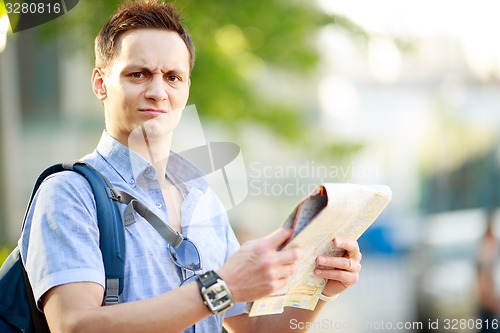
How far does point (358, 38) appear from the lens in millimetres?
5879

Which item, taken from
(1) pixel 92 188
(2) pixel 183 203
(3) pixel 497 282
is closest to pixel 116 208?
(1) pixel 92 188

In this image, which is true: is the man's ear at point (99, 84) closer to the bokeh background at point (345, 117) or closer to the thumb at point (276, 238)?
the thumb at point (276, 238)

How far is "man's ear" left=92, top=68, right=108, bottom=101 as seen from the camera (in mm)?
1944

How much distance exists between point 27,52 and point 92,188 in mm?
→ 7464

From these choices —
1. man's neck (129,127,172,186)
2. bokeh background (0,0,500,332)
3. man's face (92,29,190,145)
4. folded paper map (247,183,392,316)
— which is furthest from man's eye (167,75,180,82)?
bokeh background (0,0,500,332)

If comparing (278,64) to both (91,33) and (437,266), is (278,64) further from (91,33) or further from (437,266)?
(437,266)

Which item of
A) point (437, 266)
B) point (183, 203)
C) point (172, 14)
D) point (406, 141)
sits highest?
point (172, 14)

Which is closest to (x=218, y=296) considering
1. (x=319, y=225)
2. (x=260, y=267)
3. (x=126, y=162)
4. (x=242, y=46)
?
(x=260, y=267)

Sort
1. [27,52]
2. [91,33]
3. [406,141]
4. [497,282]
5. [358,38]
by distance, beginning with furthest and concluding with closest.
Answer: [406,141] < [27,52] < [497,282] < [358,38] < [91,33]

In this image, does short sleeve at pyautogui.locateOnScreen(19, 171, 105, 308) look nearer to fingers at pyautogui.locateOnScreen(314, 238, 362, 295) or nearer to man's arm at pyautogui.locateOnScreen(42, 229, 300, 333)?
man's arm at pyautogui.locateOnScreen(42, 229, 300, 333)

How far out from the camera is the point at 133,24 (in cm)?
188

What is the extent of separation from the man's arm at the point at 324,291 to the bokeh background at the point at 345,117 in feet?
8.73

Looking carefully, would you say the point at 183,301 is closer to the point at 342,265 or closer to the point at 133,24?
the point at 342,265

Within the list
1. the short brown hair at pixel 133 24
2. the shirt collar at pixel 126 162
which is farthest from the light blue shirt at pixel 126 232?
the short brown hair at pixel 133 24
